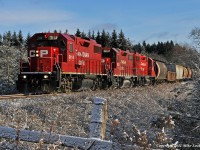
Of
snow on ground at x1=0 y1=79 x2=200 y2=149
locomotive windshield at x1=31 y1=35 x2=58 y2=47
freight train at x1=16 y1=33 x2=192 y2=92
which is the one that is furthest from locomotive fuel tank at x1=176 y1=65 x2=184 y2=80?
snow on ground at x1=0 y1=79 x2=200 y2=149

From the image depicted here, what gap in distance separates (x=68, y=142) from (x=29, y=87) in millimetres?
16102

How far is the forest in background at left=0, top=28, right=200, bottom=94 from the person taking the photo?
48.4ft

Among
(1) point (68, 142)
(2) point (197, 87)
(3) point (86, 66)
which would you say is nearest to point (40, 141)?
(1) point (68, 142)

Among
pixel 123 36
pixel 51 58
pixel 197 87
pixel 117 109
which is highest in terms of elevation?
pixel 123 36

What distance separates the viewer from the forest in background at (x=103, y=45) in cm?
1475

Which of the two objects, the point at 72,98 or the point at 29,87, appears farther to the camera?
the point at 29,87

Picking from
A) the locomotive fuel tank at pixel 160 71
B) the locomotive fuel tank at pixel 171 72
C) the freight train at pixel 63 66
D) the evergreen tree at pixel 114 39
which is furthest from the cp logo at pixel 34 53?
the evergreen tree at pixel 114 39

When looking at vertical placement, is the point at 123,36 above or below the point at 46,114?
above

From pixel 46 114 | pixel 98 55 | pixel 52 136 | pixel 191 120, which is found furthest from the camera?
pixel 98 55

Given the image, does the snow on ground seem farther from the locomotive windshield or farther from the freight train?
the locomotive windshield

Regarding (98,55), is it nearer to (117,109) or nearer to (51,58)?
(51,58)

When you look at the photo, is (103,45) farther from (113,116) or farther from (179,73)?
(113,116)

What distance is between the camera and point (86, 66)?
24.1 m

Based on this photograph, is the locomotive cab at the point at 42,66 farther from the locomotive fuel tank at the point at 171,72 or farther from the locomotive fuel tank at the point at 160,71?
the locomotive fuel tank at the point at 171,72
